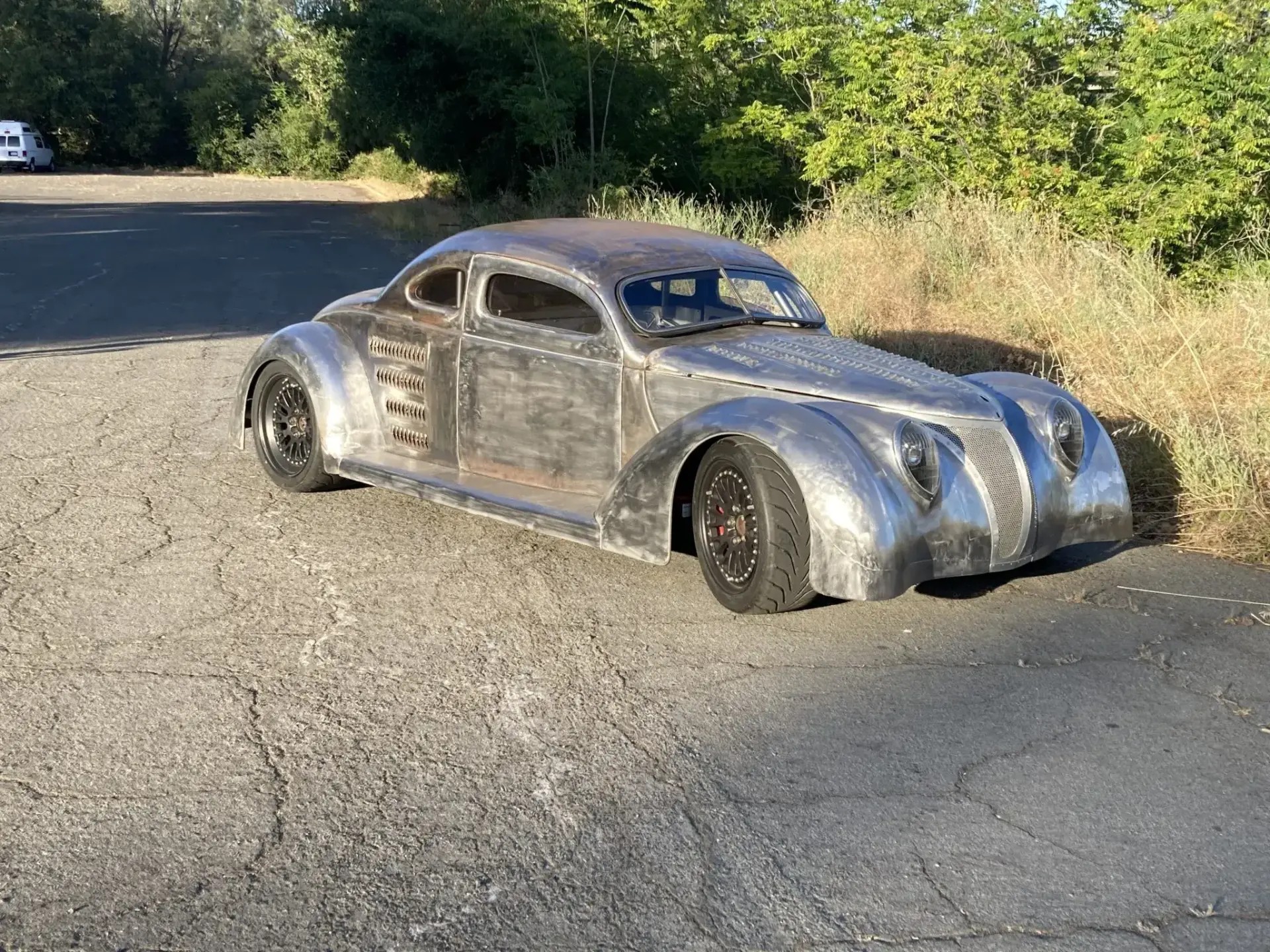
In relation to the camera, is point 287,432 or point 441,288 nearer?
point 441,288

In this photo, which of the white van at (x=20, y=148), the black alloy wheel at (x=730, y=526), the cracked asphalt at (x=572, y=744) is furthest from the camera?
the white van at (x=20, y=148)

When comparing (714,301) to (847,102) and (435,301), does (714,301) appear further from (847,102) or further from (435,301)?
(847,102)

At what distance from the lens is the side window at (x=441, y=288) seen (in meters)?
6.94

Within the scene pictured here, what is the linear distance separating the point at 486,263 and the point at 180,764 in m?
3.35

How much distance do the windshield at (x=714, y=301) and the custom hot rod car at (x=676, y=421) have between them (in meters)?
0.01

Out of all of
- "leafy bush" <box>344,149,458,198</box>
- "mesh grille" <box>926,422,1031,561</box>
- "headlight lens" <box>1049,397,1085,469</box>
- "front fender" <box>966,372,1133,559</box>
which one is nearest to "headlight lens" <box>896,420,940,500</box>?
"mesh grille" <box>926,422,1031,561</box>

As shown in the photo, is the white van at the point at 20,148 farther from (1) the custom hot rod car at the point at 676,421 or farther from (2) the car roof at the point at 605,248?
(2) the car roof at the point at 605,248

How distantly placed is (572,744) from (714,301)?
2.95 metres

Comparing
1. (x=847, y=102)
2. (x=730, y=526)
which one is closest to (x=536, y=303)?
(x=730, y=526)

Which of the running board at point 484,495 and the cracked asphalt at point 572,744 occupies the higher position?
the running board at point 484,495

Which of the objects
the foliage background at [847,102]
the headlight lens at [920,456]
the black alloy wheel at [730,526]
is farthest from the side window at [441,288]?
the foliage background at [847,102]

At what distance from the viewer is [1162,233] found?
17.2 meters

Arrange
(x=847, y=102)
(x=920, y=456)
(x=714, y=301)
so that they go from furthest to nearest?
(x=847, y=102) < (x=714, y=301) < (x=920, y=456)

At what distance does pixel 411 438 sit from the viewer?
707 centimetres
